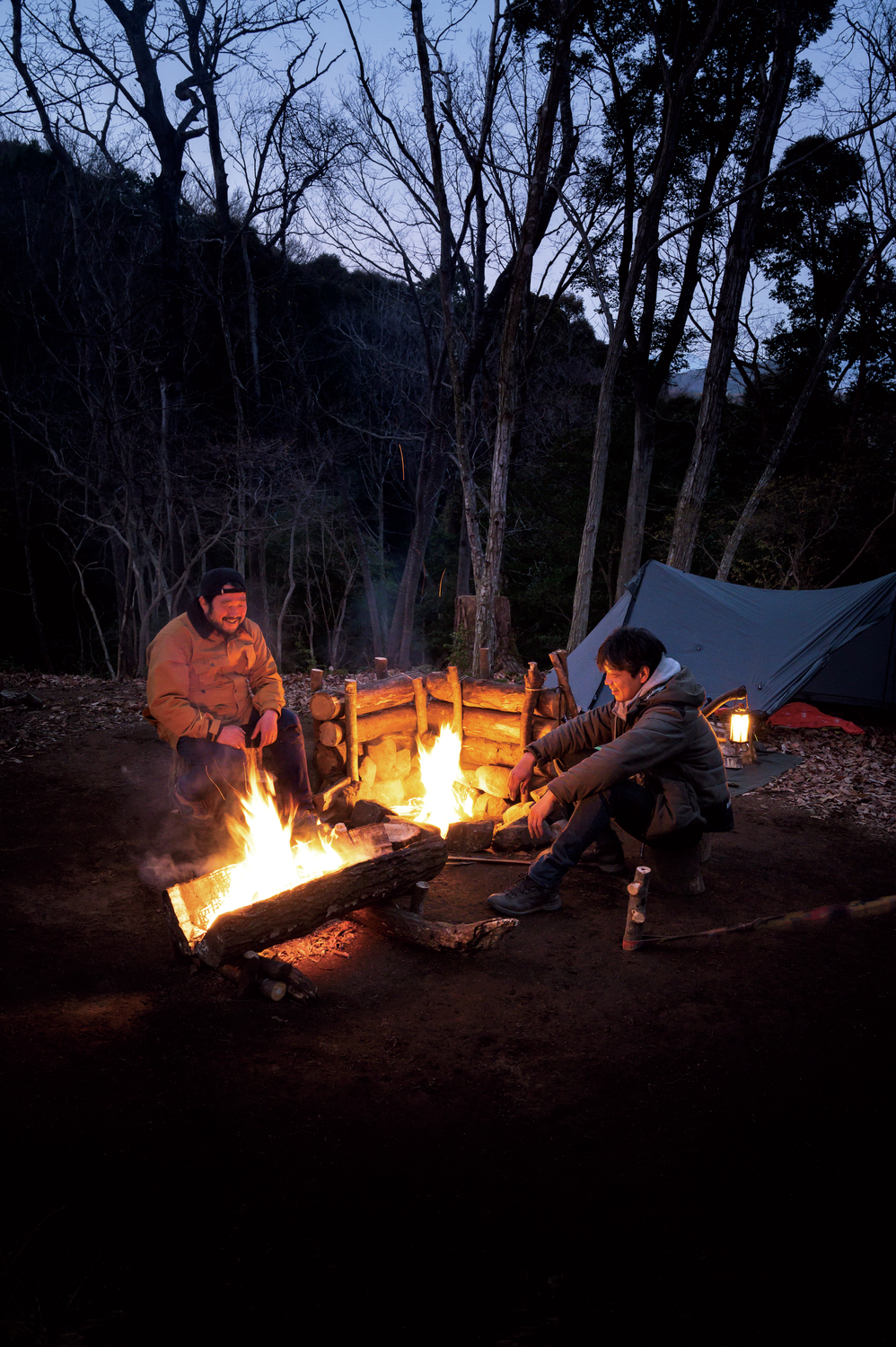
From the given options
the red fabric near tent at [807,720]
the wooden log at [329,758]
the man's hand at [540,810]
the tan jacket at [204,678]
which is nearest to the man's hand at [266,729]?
the tan jacket at [204,678]

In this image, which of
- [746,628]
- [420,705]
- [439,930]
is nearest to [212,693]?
[420,705]

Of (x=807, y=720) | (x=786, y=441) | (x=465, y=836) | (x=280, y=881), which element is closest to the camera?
(x=280, y=881)

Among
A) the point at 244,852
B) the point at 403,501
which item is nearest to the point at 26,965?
the point at 244,852

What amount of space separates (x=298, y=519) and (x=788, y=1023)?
46.1 ft

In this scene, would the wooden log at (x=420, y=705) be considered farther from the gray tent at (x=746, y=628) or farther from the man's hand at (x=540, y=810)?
the gray tent at (x=746, y=628)

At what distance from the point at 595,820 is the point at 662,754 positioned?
476mm

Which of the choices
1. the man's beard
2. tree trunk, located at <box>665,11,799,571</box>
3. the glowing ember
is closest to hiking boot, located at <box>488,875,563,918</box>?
the glowing ember

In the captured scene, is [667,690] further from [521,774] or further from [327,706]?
[327,706]

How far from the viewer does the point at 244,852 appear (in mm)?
3979

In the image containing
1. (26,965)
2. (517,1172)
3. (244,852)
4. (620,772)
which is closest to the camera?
(517,1172)

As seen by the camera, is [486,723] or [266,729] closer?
[266,729]

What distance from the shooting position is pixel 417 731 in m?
5.41

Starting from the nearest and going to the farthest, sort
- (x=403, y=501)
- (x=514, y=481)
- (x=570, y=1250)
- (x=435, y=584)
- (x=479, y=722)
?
(x=570, y=1250) → (x=479, y=722) → (x=514, y=481) → (x=403, y=501) → (x=435, y=584)

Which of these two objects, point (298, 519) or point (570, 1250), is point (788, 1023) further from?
point (298, 519)
